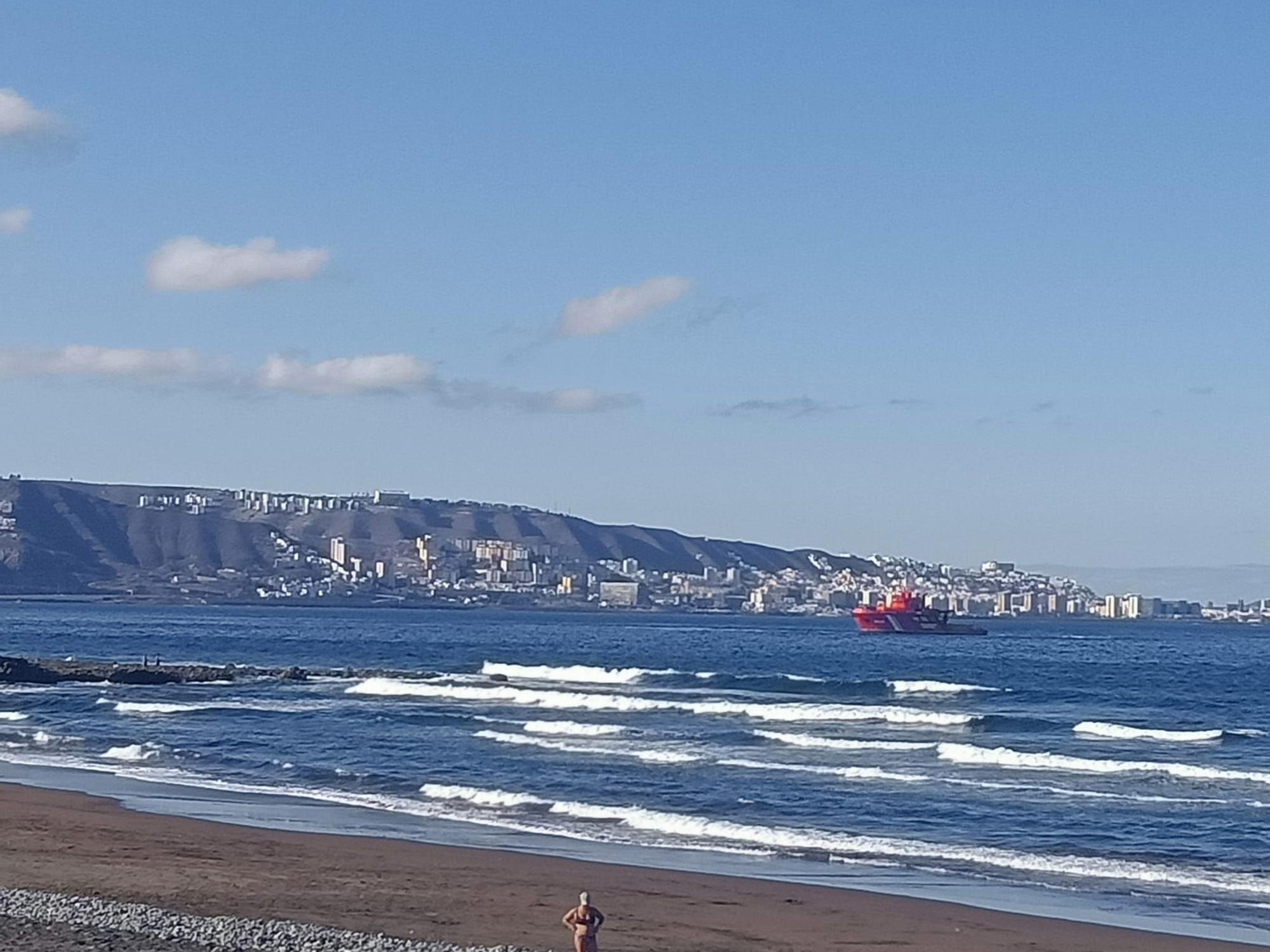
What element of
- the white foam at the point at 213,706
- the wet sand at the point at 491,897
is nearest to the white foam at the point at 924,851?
the wet sand at the point at 491,897

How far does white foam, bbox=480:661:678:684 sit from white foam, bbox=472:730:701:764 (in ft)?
99.7

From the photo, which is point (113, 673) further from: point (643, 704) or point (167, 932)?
point (167, 932)

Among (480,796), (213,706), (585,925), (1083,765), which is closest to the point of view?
(585,925)

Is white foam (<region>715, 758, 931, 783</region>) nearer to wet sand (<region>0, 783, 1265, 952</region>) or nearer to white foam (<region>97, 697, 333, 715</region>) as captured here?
wet sand (<region>0, 783, 1265, 952</region>)

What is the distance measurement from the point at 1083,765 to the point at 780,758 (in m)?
6.59

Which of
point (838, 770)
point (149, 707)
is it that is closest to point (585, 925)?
point (838, 770)

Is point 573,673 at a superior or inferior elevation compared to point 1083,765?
inferior

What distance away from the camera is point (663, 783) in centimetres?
3259

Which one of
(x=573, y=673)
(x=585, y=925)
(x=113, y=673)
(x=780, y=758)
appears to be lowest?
(x=113, y=673)

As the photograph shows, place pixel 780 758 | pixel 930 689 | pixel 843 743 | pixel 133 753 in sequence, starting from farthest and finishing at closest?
pixel 930 689 < pixel 843 743 < pixel 133 753 < pixel 780 758

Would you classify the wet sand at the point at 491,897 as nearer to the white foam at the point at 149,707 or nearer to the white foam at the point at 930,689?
the white foam at the point at 149,707

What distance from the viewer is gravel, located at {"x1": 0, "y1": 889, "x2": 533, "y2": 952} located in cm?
1527

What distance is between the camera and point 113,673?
2712 inches

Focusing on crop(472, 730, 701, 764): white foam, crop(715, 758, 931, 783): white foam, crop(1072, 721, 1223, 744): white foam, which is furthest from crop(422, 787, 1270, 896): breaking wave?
crop(1072, 721, 1223, 744): white foam
